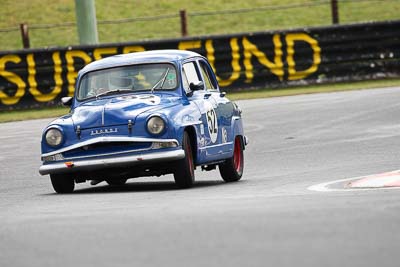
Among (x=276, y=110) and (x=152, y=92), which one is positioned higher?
(x=152, y=92)

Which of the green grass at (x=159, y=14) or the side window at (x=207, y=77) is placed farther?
the green grass at (x=159, y=14)

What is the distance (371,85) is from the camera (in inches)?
1066

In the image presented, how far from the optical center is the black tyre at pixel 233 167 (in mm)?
13771

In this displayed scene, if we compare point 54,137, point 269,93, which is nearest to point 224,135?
point 54,137

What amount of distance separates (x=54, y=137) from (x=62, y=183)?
1.67 feet

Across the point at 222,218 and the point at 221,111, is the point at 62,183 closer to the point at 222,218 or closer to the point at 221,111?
the point at 221,111

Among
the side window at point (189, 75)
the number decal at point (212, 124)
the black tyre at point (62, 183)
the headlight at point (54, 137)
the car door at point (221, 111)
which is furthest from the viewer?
the car door at point (221, 111)

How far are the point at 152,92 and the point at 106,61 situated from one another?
31.2 inches

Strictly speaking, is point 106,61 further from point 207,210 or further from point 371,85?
point 371,85

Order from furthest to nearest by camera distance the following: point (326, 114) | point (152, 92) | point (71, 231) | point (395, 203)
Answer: point (326, 114), point (152, 92), point (395, 203), point (71, 231)

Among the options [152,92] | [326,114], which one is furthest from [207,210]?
[326,114]

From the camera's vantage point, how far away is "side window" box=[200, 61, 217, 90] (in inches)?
555

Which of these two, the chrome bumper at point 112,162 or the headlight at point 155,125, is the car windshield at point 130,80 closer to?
the headlight at point 155,125

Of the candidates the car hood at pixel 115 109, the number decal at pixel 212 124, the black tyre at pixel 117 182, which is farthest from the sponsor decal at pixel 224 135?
the black tyre at pixel 117 182
